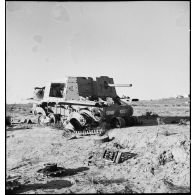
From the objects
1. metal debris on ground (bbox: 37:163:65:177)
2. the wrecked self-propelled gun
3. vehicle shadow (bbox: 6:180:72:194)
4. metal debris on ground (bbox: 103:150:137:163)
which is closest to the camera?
vehicle shadow (bbox: 6:180:72:194)

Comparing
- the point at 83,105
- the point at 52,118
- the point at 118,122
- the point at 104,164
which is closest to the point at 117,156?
the point at 104,164

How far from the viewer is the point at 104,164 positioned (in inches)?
400

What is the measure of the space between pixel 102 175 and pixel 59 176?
1.43 meters

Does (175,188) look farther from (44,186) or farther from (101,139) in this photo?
(101,139)

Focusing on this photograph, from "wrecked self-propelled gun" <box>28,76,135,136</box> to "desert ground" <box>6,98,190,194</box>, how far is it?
1299 mm

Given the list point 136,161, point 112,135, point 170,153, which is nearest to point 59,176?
point 136,161

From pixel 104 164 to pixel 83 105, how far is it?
5909mm

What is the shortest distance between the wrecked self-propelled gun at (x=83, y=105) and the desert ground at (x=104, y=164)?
4.26ft

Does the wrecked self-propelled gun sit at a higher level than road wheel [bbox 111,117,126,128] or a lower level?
higher

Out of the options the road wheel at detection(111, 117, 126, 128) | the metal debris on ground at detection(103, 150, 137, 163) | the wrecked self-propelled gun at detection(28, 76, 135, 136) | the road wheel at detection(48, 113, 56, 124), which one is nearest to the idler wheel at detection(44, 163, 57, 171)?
the metal debris on ground at detection(103, 150, 137, 163)

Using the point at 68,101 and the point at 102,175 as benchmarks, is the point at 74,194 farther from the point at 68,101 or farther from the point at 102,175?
the point at 68,101

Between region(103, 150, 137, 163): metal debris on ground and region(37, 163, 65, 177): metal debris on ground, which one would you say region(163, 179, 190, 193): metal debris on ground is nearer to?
region(103, 150, 137, 163): metal debris on ground

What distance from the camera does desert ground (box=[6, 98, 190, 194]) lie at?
8.17 metres

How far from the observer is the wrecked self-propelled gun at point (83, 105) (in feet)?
49.0
